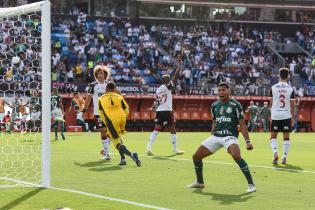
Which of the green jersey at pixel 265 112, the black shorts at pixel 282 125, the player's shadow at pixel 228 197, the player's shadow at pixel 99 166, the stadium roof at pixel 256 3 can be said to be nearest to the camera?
the player's shadow at pixel 228 197

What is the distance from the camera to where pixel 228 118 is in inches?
512

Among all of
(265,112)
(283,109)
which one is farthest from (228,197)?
(265,112)

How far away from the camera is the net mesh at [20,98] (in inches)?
615

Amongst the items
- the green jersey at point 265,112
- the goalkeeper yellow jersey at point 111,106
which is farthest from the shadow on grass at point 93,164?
the green jersey at point 265,112

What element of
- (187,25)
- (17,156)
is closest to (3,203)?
(17,156)

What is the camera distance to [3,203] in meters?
11.2

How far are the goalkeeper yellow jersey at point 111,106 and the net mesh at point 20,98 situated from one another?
1.52 m

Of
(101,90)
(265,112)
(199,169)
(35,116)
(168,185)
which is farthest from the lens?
(265,112)

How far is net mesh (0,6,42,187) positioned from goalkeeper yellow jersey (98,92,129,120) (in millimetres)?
1522

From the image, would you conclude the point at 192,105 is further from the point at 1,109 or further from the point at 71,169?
the point at 71,169

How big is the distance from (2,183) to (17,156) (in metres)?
5.33

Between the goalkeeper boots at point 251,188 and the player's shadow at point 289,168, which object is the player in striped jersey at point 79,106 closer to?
the player's shadow at point 289,168

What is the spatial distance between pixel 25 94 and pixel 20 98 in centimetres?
154

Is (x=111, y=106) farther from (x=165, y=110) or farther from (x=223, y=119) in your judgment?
(x=223, y=119)
